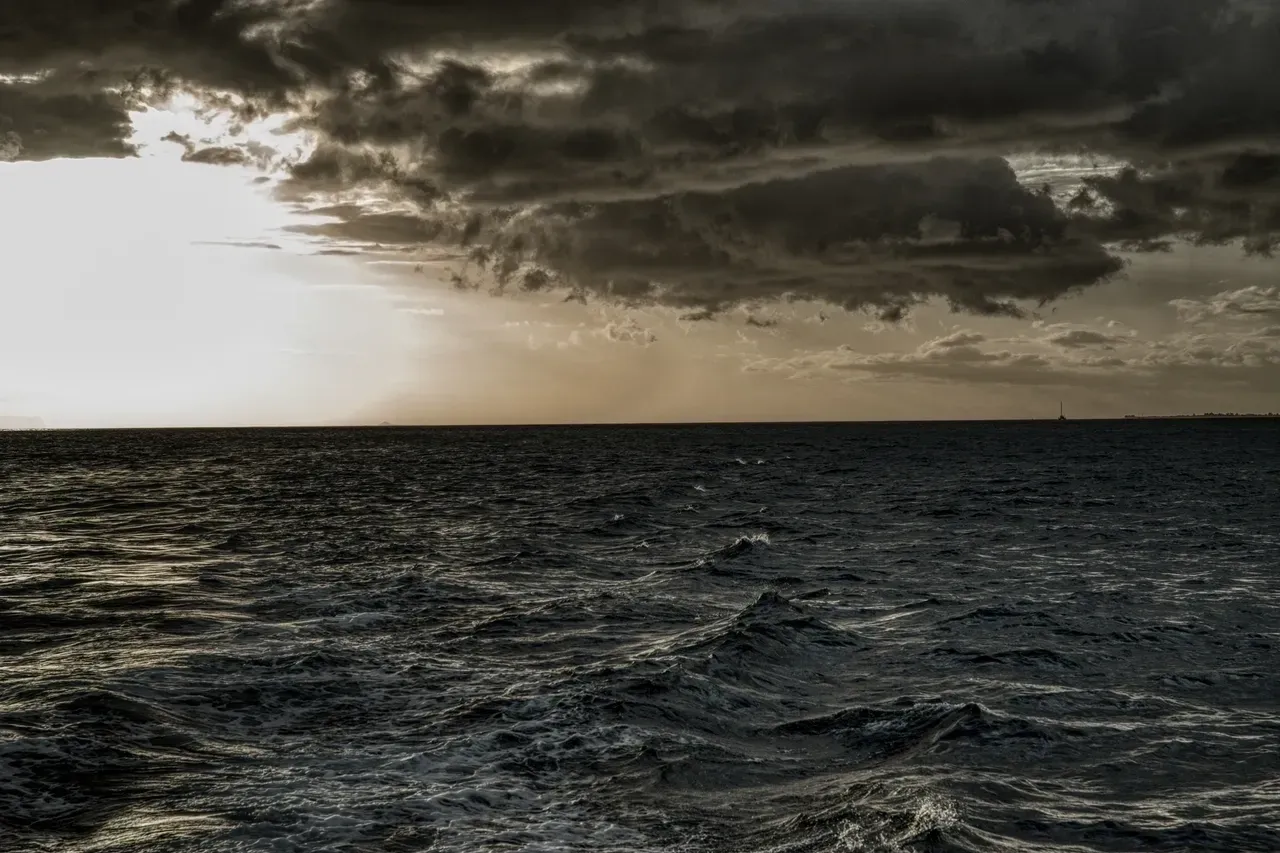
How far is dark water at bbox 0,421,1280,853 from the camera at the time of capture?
12.6m

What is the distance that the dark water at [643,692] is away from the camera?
12.6 meters

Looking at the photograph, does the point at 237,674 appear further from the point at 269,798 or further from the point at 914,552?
the point at 914,552

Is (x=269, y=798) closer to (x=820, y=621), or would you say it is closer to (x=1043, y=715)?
(x=1043, y=715)

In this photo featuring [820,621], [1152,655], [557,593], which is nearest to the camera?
[1152,655]

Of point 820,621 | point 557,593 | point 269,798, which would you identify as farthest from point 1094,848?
point 557,593

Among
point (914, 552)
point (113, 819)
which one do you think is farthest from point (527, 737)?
point (914, 552)

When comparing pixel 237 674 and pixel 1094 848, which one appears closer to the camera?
pixel 1094 848

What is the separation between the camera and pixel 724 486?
263 ft

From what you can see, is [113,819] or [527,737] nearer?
[113,819]

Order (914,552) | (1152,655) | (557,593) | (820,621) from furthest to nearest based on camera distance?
(914,552), (557,593), (820,621), (1152,655)

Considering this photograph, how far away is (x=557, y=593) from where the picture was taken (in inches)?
1199

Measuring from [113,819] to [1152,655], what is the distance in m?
19.3

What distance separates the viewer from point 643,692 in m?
18.5

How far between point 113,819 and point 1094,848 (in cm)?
1145
